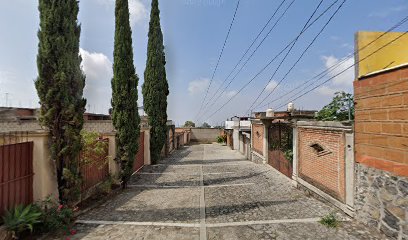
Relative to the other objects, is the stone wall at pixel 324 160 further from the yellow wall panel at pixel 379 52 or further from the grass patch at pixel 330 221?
the yellow wall panel at pixel 379 52

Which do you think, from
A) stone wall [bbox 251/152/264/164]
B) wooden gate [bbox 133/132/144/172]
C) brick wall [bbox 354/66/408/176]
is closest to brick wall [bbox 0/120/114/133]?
wooden gate [bbox 133/132/144/172]

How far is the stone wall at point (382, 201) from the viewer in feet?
13.5

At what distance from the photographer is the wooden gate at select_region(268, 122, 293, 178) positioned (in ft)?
33.0

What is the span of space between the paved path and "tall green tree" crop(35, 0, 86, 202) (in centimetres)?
139

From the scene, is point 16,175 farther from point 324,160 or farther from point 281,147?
point 281,147

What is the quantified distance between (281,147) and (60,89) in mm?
9903

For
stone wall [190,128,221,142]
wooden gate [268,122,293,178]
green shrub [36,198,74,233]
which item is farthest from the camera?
stone wall [190,128,221,142]

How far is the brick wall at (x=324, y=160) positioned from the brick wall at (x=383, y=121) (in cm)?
77

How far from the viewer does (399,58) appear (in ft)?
18.7

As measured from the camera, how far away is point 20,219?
4.08m

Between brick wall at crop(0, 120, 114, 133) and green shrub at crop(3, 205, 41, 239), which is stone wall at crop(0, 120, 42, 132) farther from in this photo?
green shrub at crop(3, 205, 41, 239)

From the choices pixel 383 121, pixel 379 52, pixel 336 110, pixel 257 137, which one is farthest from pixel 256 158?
pixel 383 121

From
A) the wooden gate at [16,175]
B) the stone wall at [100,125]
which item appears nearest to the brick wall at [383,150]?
the wooden gate at [16,175]

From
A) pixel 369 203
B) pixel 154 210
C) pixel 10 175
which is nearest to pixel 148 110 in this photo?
pixel 154 210
